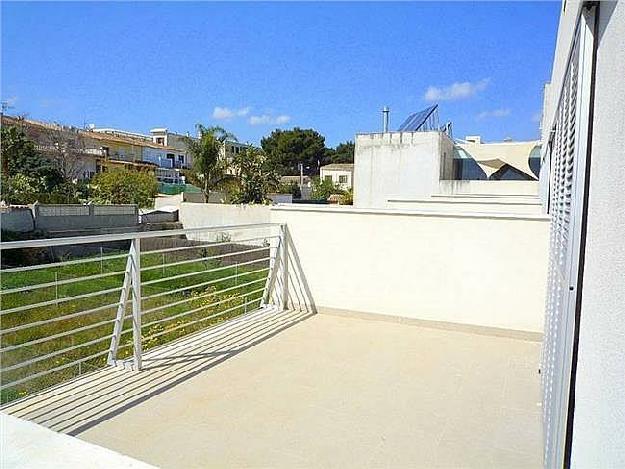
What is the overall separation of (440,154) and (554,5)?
38.7 ft

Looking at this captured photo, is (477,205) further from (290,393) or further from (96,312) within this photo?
(96,312)

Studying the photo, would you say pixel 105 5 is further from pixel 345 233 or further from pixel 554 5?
pixel 554 5

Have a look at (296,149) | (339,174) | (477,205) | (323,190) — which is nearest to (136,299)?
(477,205)

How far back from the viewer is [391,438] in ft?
7.71

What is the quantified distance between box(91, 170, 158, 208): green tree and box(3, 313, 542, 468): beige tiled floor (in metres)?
21.4

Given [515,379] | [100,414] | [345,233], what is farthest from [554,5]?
[100,414]

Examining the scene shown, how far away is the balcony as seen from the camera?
2.22 metres

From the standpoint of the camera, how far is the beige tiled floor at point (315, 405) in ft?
7.21

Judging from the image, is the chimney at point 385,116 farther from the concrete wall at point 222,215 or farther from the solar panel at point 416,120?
the concrete wall at point 222,215

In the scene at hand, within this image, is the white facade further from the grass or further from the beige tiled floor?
the grass

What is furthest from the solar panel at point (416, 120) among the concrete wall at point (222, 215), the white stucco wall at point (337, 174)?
the white stucco wall at point (337, 174)

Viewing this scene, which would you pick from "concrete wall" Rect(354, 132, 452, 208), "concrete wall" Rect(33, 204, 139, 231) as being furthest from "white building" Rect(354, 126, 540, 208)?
"concrete wall" Rect(33, 204, 139, 231)

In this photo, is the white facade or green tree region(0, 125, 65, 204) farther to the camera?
green tree region(0, 125, 65, 204)

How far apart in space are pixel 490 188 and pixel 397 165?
3790mm
